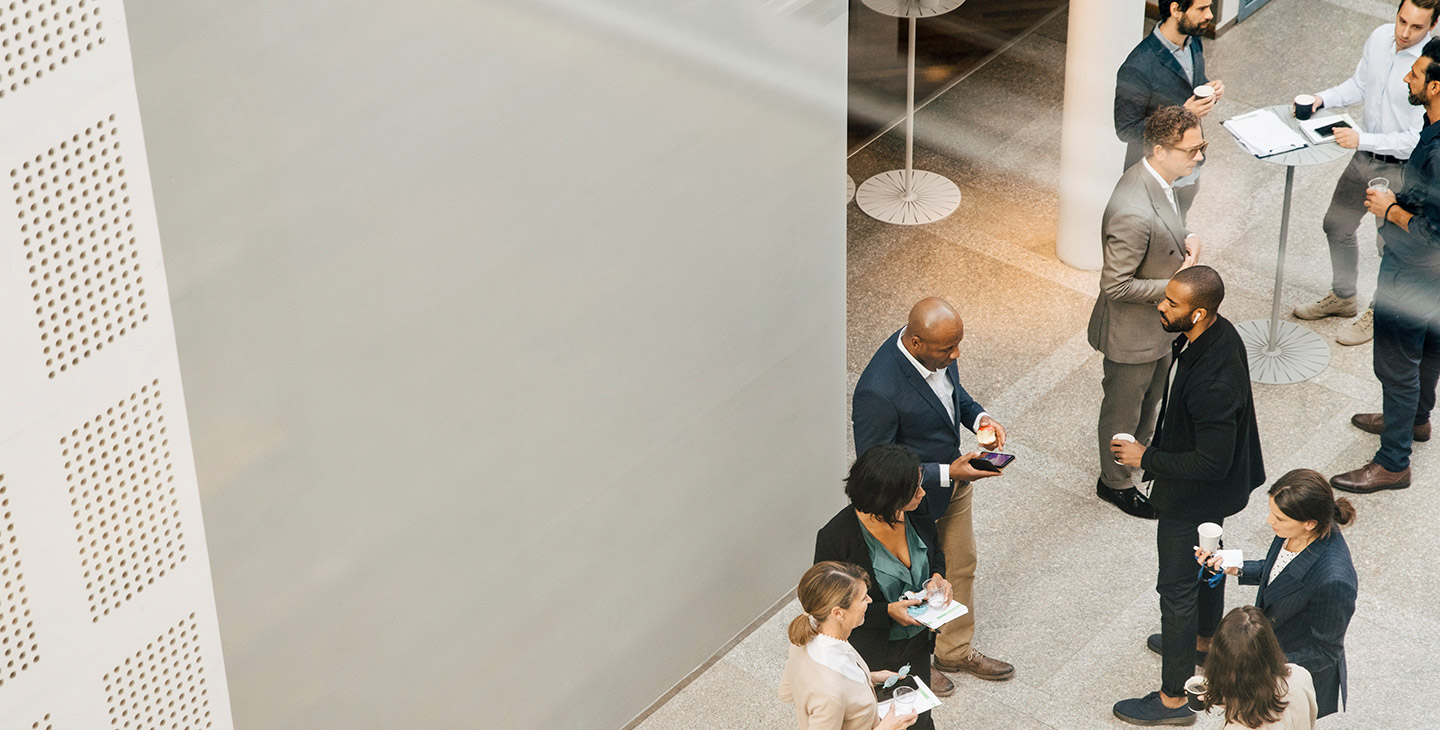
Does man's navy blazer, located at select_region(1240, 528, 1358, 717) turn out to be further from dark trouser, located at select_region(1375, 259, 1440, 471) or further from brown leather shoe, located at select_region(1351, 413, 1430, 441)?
brown leather shoe, located at select_region(1351, 413, 1430, 441)

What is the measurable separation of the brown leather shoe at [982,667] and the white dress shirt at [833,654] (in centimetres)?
180

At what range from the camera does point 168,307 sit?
10.8 ft

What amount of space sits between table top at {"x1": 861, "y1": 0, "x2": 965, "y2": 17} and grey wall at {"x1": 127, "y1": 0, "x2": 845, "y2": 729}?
9.50ft

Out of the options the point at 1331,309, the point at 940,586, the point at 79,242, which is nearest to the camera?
the point at 79,242

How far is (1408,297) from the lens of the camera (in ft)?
21.6

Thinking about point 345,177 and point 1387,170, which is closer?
point 345,177

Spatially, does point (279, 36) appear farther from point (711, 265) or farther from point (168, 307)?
point (711, 265)

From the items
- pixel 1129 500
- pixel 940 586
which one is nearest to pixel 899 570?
pixel 940 586

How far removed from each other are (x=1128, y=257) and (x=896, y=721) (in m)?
2.38

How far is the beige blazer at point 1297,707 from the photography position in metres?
4.14

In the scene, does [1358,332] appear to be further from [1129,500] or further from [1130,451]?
[1130,451]

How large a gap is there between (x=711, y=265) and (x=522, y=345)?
907mm

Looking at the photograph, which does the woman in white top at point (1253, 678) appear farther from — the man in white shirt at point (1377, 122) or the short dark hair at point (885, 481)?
the man in white shirt at point (1377, 122)

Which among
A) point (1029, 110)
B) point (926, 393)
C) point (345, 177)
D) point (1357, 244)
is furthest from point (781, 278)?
point (1029, 110)
